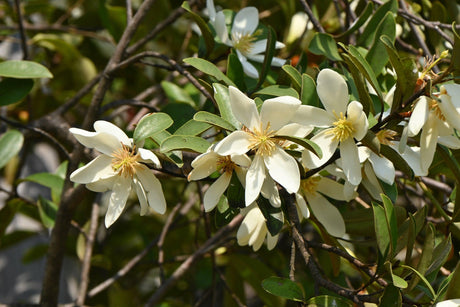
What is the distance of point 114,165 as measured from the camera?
815 mm

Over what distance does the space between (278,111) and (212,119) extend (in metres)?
0.08

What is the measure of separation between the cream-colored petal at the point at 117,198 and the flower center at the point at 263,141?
195mm

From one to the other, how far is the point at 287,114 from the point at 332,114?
0.27 feet

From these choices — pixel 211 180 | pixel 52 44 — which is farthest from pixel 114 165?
pixel 52 44

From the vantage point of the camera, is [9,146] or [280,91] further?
[9,146]

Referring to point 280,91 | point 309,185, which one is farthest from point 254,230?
point 280,91

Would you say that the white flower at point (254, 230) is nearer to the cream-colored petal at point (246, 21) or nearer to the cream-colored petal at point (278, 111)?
the cream-colored petal at point (278, 111)

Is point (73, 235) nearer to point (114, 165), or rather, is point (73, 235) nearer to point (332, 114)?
point (114, 165)

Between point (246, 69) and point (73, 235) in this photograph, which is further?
point (73, 235)

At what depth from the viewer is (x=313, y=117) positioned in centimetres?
80

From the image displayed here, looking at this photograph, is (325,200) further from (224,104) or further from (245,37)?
(245,37)

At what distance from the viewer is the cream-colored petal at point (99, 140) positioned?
801 mm

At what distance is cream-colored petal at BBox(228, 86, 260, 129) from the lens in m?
0.75

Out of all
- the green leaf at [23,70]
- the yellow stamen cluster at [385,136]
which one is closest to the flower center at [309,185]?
the yellow stamen cluster at [385,136]
